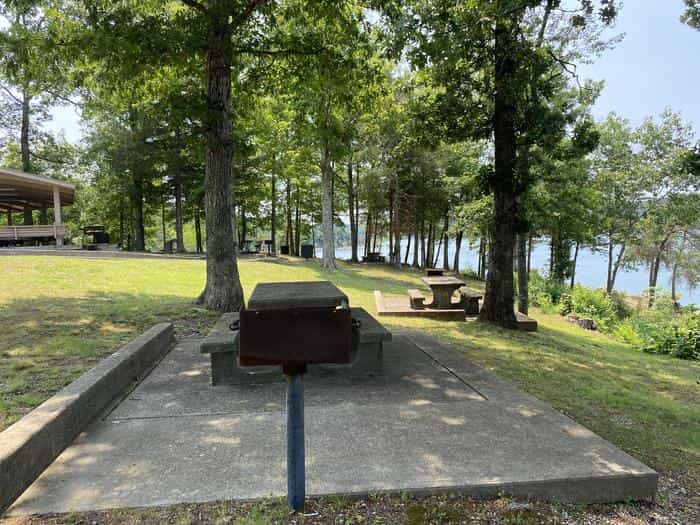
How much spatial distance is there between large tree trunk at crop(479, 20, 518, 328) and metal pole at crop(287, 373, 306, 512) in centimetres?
769

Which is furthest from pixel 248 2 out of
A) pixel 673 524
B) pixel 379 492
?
pixel 673 524

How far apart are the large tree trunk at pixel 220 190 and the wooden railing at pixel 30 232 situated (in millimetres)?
18689

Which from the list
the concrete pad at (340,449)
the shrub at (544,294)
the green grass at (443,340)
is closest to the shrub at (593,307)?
the shrub at (544,294)

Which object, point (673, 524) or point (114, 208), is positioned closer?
point (673, 524)

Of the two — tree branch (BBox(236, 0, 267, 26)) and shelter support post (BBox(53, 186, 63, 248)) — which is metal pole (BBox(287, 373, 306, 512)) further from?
shelter support post (BBox(53, 186, 63, 248))

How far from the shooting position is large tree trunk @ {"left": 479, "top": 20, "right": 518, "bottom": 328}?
337 inches

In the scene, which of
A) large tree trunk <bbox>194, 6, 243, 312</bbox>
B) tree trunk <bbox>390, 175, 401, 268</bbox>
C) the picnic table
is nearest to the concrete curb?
large tree trunk <bbox>194, 6, 243, 312</bbox>

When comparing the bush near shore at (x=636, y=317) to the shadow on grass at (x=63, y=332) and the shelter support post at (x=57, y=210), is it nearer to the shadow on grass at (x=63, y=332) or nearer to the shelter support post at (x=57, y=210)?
the shadow on grass at (x=63, y=332)

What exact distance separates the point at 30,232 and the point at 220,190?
67.3 ft

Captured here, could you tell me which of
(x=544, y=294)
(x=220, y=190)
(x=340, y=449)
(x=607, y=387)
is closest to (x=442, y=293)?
(x=607, y=387)

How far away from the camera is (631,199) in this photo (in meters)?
27.3

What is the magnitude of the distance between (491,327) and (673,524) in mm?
6863

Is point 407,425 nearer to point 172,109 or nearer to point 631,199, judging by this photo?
point 172,109

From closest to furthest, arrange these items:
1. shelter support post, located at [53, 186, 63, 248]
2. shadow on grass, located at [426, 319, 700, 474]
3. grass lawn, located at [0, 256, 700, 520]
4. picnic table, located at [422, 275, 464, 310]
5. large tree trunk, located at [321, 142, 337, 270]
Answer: shadow on grass, located at [426, 319, 700, 474], grass lawn, located at [0, 256, 700, 520], picnic table, located at [422, 275, 464, 310], large tree trunk, located at [321, 142, 337, 270], shelter support post, located at [53, 186, 63, 248]
